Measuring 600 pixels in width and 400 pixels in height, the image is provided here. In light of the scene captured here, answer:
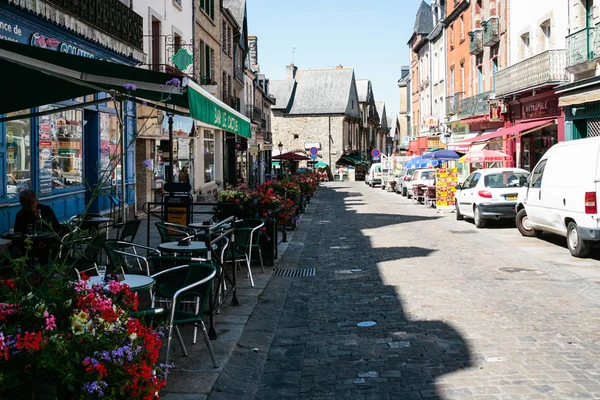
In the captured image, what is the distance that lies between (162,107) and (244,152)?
1479 inches

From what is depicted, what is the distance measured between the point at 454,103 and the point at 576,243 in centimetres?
2575

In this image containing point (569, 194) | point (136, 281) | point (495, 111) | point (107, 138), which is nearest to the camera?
point (136, 281)

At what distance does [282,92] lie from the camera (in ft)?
248

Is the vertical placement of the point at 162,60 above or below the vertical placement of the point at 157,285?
above

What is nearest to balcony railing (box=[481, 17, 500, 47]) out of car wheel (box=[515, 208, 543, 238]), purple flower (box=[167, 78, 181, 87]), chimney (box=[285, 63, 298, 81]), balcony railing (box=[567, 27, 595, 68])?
balcony railing (box=[567, 27, 595, 68])

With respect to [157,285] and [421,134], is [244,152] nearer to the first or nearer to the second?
[421,134]

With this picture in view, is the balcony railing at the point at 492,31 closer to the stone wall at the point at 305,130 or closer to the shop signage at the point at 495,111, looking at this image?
the shop signage at the point at 495,111

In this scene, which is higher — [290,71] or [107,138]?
[290,71]

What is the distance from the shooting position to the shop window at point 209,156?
1190 inches

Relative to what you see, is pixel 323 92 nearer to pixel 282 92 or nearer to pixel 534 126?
pixel 282 92

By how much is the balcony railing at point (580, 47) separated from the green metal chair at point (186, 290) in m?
16.6

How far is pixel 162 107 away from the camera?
7953 millimetres

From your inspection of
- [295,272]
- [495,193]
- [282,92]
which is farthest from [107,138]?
[282,92]

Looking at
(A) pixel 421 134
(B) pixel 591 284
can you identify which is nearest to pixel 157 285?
(B) pixel 591 284
